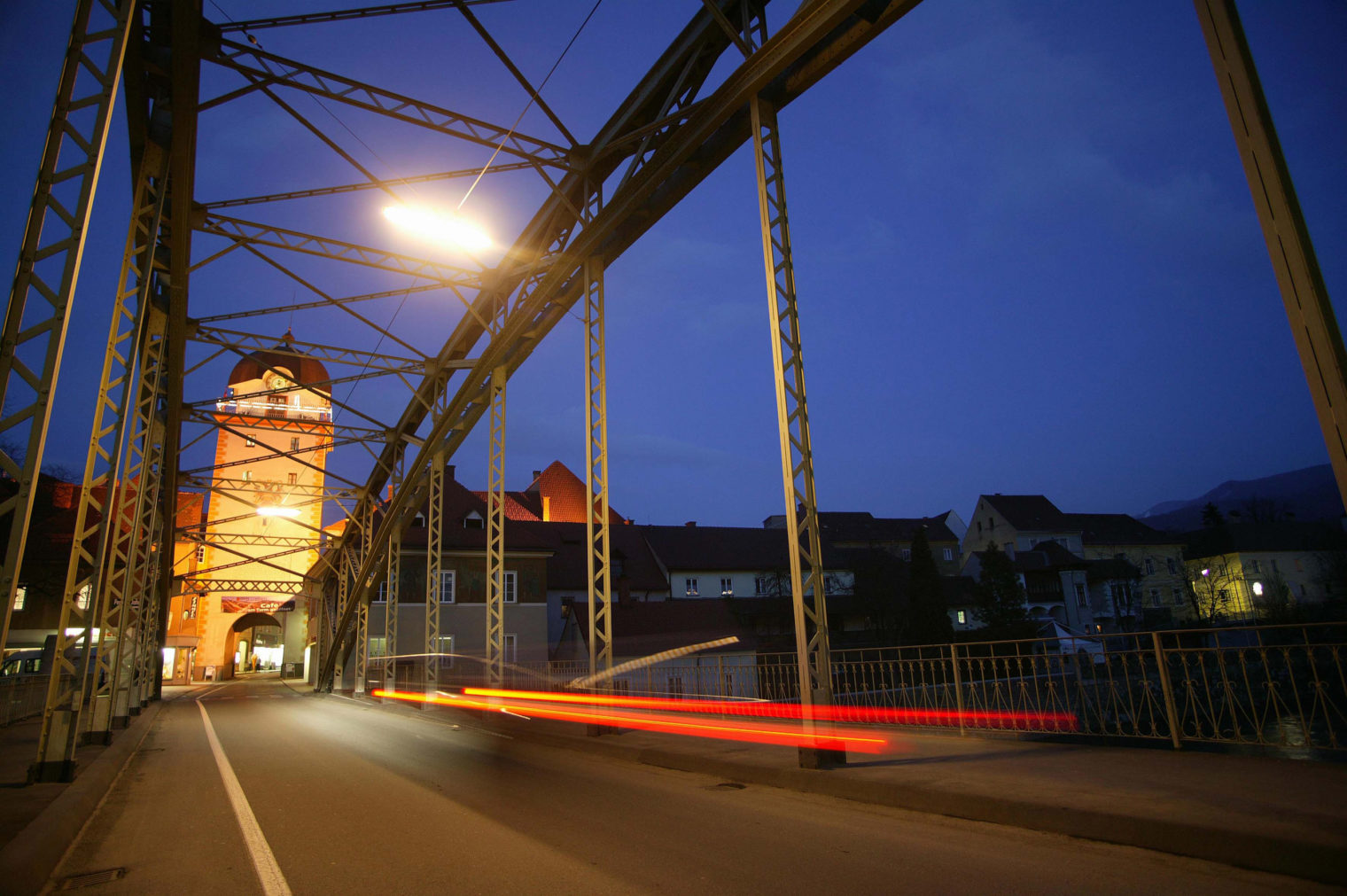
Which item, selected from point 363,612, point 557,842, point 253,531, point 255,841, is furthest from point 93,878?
point 253,531

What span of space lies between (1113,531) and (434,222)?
69245mm

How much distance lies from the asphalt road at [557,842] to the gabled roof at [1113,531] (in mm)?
64537

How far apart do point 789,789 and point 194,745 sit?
38.1 feet

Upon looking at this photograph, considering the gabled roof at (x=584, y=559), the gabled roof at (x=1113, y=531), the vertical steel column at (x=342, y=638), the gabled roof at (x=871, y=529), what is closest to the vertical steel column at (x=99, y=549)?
the vertical steel column at (x=342, y=638)

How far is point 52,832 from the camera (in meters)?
5.62

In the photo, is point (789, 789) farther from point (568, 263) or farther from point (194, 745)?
point (194, 745)

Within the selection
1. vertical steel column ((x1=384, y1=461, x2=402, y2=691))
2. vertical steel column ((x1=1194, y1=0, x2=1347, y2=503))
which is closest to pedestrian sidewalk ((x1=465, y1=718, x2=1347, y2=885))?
vertical steel column ((x1=1194, y1=0, x2=1347, y2=503))

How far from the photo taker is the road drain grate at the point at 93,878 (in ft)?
16.1

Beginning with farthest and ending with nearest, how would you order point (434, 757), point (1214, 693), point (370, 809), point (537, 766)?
1. point (1214, 693)
2. point (434, 757)
3. point (537, 766)
4. point (370, 809)

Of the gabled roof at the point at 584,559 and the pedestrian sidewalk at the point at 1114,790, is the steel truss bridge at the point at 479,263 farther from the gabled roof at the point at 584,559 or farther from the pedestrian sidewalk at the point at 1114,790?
the gabled roof at the point at 584,559

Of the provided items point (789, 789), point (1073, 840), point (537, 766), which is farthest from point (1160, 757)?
point (537, 766)

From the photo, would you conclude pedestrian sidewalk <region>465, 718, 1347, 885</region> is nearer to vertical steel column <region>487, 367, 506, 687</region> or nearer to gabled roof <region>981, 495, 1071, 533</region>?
vertical steel column <region>487, 367, 506, 687</region>

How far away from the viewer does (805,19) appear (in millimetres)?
9055

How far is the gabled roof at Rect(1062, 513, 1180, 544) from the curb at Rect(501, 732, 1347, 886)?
63.6 m
